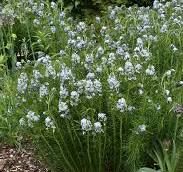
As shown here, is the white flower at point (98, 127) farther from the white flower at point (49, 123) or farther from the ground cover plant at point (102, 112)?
the white flower at point (49, 123)

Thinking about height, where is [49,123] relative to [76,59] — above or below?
below

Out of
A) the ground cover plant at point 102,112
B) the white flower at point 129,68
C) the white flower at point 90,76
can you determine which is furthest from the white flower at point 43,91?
the white flower at point 129,68

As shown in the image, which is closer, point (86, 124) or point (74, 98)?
point (86, 124)

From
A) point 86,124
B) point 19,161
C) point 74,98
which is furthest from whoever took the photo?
point 19,161

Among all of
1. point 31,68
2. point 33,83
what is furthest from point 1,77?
point 33,83

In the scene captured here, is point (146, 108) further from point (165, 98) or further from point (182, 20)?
point (182, 20)

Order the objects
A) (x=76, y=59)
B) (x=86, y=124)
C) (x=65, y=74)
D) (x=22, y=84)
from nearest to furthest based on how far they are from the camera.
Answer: (x=86, y=124)
(x=65, y=74)
(x=22, y=84)
(x=76, y=59)

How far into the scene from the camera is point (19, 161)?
4340 millimetres

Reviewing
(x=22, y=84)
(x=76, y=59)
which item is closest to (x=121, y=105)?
(x=76, y=59)

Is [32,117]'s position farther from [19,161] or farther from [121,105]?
[19,161]

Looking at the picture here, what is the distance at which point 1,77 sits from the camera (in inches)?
192

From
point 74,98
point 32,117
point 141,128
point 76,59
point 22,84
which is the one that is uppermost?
point 76,59

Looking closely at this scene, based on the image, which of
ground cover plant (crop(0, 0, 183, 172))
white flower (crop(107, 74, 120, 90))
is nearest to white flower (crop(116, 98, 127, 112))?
ground cover plant (crop(0, 0, 183, 172))

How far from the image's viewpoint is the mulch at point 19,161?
425 cm
